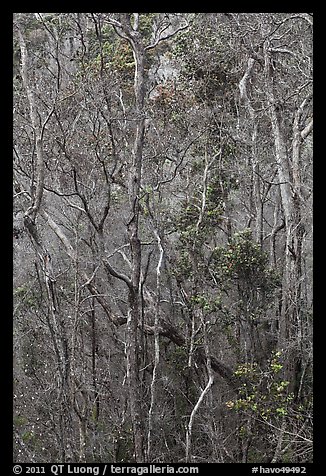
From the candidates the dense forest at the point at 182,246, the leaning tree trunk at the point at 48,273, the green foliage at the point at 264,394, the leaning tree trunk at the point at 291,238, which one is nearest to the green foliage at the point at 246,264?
the dense forest at the point at 182,246

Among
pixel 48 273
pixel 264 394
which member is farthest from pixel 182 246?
pixel 48 273

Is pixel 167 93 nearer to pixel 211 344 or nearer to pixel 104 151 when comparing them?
pixel 104 151

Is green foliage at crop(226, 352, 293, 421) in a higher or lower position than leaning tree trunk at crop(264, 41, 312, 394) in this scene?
lower

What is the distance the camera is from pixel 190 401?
11.3 m

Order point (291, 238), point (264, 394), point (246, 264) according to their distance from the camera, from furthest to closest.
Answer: point (291, 238), point (246, 264), point (264, 394)

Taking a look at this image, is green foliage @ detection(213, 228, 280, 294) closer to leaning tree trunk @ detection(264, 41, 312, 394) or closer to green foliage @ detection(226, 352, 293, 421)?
leaning tree trunk @ detection(264, 41, 312, 394)

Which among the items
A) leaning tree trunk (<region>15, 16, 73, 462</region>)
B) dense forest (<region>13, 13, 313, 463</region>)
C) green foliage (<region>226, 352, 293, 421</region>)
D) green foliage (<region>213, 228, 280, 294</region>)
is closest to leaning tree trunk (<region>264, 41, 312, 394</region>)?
dense forest (<region>13, 13, 313, 463</region>)

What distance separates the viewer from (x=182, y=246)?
11.3 meters

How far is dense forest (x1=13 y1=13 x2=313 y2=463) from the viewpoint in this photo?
32.9ft

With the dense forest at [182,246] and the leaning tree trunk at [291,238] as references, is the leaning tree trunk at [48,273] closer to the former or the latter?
the dense forest at [182,246]

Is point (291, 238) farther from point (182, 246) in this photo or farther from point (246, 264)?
point (182, 246)

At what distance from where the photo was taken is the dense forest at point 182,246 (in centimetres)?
1004

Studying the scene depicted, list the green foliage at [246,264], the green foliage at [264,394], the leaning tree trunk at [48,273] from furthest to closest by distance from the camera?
the green foliage at [246,264], the green foliage at [264,394], the leaning tree trunk at [48,273]
